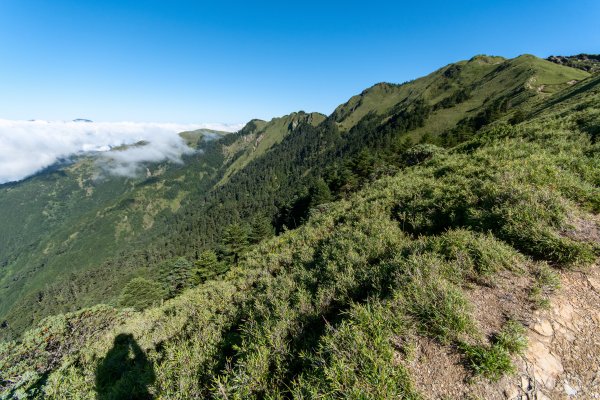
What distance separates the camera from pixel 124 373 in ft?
28.3

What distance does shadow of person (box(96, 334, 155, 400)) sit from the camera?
23.9ft

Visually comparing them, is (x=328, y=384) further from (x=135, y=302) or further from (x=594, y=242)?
(x=135, y=302)

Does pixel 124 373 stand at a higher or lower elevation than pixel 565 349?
lower

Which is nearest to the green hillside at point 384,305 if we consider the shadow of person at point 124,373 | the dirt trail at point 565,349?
the shadow of person at point 124,373

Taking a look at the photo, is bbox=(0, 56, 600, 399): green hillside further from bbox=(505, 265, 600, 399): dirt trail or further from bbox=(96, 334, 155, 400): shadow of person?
bbox=(505, 265, 600, 399): dirt trail

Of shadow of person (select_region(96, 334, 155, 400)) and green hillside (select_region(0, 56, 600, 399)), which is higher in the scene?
green hillside (select_region(0, 56, 600, 399))

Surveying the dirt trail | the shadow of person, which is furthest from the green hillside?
the dirt trail

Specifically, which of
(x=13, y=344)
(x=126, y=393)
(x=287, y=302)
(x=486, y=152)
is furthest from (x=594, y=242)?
(x=13, y=344)

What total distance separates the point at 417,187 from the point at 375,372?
11.5 meters

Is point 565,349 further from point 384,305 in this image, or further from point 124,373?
point 124,373

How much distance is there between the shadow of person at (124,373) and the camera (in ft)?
23.9

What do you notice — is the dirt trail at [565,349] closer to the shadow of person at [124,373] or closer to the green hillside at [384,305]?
the green hillside at [384,305]

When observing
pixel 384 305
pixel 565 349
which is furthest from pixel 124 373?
pixel 565 349

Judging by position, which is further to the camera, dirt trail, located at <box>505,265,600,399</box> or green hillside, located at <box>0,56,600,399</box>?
green hillside, located at <box>0,56,600,399</box>
